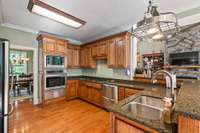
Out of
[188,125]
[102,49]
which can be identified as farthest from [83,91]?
[188,125]

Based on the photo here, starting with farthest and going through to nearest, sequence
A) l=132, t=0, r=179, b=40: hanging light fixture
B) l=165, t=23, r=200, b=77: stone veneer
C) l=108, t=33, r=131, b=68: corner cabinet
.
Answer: l=108, t=33, r=131, b=68: corner cabinet
l=165, t=23, r=200, b=77: stone veneer
l=132, t=0, r=179, b=40: hanging light fixture

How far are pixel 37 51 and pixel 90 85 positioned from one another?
232 centimetres

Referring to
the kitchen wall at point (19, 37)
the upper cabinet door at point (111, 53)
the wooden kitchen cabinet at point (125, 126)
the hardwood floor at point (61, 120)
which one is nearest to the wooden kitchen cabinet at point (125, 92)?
the hardwood floor at point (61, 120)

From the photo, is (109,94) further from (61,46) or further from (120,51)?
(61,46)

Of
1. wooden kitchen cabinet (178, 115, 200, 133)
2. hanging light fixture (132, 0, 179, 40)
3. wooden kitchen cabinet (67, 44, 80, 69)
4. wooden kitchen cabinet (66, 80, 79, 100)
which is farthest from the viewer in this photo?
wooden kitchen cabinet (67, 44, 80, 69)

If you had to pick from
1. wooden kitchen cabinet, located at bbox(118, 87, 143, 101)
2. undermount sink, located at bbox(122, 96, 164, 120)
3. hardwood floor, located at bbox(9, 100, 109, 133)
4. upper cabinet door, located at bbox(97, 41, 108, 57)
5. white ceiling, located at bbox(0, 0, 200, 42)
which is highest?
white ceiling, located at bbox(0, 0, 200, 42)

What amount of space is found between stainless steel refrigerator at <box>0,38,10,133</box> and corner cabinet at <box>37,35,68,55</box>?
1.99 metres

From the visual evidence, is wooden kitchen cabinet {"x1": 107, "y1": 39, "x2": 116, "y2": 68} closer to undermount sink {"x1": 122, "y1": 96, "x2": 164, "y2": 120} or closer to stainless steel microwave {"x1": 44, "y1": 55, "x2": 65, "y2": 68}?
stainless steel microwave {"x1": 44, "y1": 55, "x2": 65, "y2": 68}

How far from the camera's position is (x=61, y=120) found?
2.92m

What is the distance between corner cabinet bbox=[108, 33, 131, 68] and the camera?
340 cm

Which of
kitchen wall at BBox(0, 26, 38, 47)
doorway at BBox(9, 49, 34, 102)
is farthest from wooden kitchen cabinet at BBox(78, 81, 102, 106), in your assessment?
doorway at BBox(9, 49, 34, 102)

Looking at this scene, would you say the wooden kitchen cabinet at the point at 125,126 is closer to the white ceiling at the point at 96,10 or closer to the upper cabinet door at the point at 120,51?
the white ceiling at the point at 96,10

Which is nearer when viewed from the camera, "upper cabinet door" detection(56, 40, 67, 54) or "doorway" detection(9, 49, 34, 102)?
"upper cabinet door" detection(56, 40, 67, 54)

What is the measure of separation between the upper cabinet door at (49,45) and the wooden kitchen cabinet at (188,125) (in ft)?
13.2
